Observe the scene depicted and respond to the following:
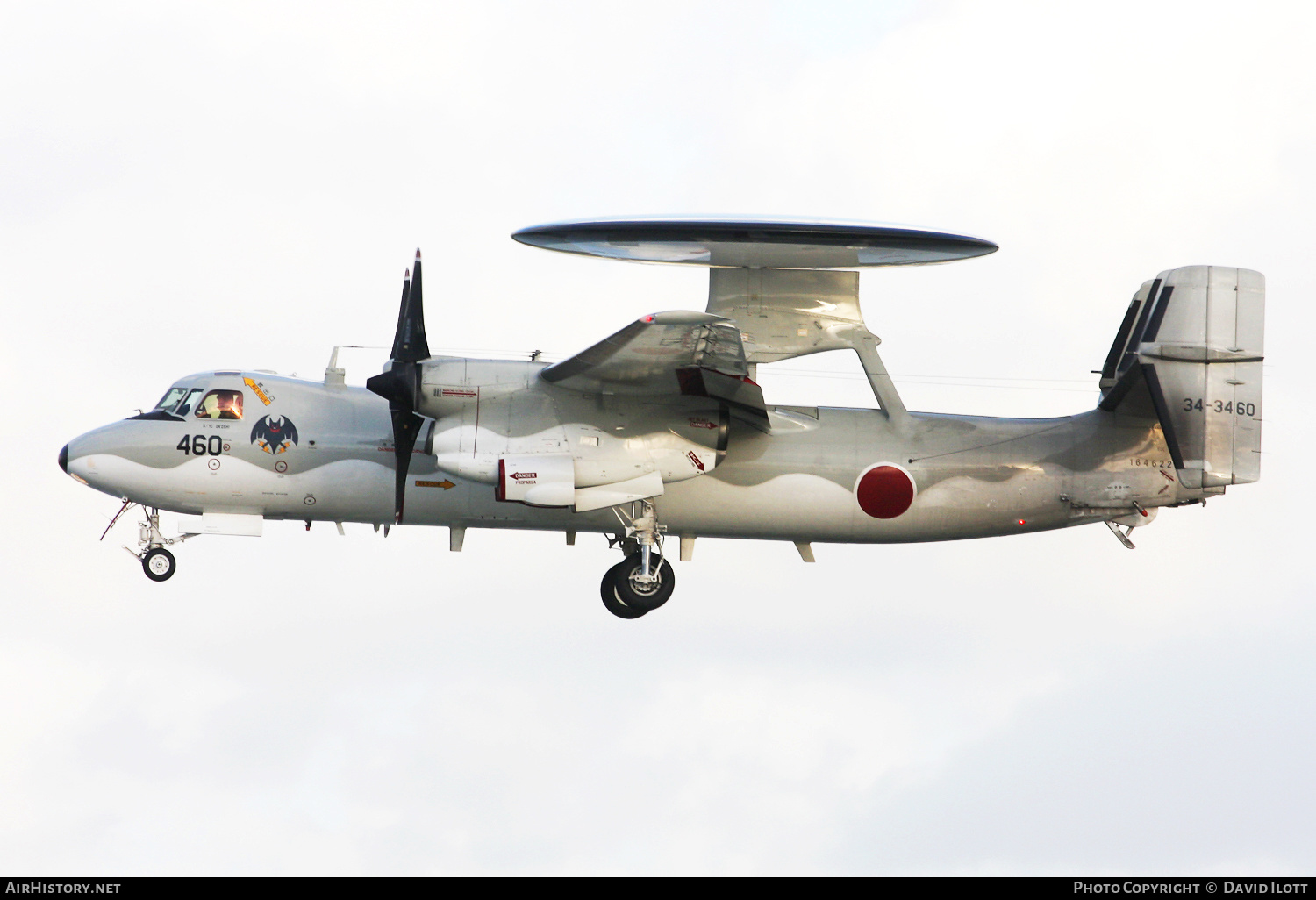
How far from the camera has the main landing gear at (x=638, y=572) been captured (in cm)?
2064

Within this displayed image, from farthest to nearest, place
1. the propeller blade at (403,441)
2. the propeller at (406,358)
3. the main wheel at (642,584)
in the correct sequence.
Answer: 1. the main wheel at (642,584)
2. the propeller blade at (403,441)
3. the propeller at (406,358)

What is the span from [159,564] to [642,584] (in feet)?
21.0

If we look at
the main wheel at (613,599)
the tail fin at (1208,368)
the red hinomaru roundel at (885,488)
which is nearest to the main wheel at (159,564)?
the main wheel at (613,599)

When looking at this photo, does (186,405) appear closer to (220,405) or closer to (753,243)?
(220,405)

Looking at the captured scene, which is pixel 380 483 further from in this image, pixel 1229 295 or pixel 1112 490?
pixel 1229 295

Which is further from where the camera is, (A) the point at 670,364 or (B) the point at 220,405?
(B) the point at 220,405

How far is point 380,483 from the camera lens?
2062cm

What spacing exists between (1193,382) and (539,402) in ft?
26.6

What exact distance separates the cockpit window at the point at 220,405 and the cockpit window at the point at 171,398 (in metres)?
0.34

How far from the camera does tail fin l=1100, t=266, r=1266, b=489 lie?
19906mm

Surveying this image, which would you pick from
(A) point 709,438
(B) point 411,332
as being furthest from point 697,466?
(B) point 411,332

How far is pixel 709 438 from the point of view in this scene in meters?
20.2

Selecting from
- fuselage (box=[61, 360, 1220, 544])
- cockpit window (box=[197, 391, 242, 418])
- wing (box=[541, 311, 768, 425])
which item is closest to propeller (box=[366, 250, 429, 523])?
fuselage (box=[61, 360, 1220, 544])

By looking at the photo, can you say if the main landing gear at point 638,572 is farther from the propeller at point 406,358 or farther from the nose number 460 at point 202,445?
the nose number 460 at point 202,445
